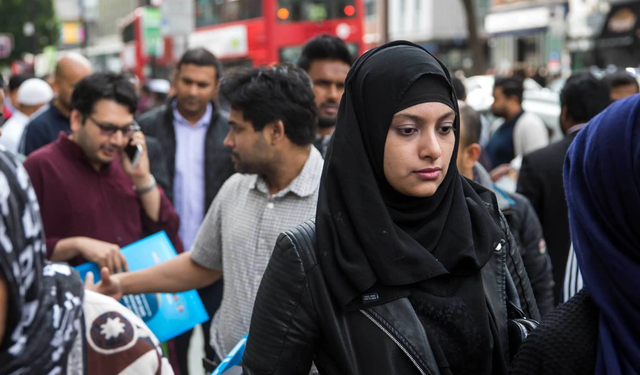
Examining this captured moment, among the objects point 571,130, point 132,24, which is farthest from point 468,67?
point 571,130

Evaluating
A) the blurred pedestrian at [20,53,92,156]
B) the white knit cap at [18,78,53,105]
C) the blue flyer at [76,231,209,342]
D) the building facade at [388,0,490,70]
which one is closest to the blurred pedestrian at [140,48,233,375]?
the blurred pedestrian at [20,53,92,156]

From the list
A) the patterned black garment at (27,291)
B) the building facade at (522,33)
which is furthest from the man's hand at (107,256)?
the building facade at (522,33)

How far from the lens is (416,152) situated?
2.31 m

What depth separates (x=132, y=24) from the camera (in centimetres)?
2931

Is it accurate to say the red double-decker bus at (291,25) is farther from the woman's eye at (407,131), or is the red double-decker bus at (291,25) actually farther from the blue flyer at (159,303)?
the woman's eye at (407,131)

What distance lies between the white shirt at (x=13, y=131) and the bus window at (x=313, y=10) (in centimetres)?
942

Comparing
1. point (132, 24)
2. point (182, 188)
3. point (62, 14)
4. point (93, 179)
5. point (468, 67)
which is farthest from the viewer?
point (62, 14)

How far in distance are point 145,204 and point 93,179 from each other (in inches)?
13.9

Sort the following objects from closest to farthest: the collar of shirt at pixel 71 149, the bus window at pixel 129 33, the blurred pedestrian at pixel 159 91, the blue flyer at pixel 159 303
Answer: the blue flyer at pixel 159 303, the collar of shirt at pixel 71 149, the blurred pedestrian at pixel 159 91, the bus window at pixel 129 33

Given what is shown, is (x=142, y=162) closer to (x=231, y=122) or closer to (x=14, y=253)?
(x=231, y=122)

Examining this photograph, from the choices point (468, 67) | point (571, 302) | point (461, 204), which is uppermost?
point (461, 204)

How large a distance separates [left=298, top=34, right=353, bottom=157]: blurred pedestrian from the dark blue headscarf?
10.4ft

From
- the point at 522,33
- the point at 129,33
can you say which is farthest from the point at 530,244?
the point at 522,33

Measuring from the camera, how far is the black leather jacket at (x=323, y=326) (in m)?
2.23
